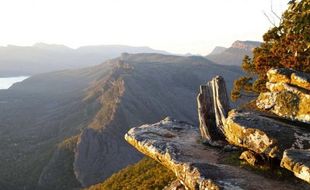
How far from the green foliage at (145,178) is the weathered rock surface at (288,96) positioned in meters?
11.8

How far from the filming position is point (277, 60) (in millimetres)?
43031

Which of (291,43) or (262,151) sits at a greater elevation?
(291,43)

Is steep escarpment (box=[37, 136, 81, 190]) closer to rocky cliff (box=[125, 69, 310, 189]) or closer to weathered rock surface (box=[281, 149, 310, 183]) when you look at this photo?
rocky cliff (box=[125, 69, 310, 189])

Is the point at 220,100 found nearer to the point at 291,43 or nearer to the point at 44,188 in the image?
the point at 291,43

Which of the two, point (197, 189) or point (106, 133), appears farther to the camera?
point (106, 133)

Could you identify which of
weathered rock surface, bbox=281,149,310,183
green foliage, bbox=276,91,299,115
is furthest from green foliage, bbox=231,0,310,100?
weathered rock surface, bbox=281,149,310,183

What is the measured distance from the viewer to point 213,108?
23.5 meters

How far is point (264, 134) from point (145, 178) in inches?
939

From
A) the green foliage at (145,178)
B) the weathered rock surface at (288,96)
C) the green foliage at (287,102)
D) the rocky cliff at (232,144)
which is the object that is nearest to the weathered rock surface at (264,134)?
the rocky cliff at (232,144)

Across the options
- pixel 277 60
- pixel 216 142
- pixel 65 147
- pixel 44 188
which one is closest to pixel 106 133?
pixel 65 147

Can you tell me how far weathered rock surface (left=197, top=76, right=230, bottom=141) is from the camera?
2217 centimetres

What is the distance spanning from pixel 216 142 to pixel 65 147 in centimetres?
12995

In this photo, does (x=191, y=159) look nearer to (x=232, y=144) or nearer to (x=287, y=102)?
(x=232, y=144)

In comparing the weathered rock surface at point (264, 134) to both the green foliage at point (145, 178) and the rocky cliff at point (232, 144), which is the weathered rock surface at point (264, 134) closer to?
the rocky cliff at point (232, 144)
